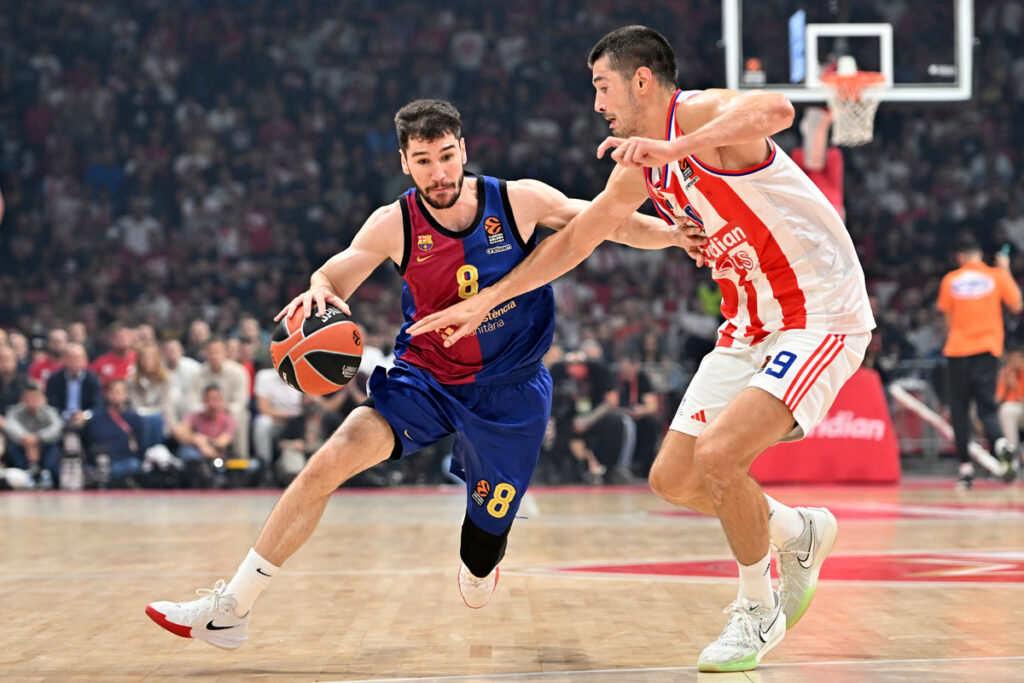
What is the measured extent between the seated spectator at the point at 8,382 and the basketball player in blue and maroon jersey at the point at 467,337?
9083 millimetres

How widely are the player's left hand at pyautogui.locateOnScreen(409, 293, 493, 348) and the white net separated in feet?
25.8

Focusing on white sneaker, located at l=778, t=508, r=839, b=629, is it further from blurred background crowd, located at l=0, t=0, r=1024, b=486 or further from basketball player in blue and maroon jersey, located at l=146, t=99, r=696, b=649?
blurred background crowd, located at l=0, t=0, r=1024, b=486

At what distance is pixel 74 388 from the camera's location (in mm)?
12844

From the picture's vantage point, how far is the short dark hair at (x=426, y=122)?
Answer: 4.49 m

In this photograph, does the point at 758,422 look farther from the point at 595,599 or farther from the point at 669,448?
the point at 595,599

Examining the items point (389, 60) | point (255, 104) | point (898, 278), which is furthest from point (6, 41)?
point (898, 278)

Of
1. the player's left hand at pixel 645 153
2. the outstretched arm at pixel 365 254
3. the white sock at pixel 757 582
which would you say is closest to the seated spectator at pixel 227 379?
the outstretched arm at pixel 365 254

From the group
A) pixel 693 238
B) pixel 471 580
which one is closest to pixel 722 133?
pixel 693 238

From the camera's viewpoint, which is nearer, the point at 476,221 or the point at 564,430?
the point at 476,221

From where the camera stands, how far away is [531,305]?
493 centimetres

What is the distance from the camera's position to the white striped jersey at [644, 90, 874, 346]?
4.25 meters

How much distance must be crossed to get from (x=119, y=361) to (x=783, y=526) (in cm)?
1058

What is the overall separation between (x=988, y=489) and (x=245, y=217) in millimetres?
11462

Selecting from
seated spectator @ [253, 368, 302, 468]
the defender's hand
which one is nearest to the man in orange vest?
seated spectator @ [253, 368, 302, 468]
